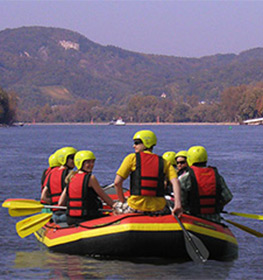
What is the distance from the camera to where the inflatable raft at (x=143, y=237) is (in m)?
12.4

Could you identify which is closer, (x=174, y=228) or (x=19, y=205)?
(x=174, y=228)

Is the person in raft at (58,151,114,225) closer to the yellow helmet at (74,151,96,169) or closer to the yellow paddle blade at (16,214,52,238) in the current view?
the yellow helmet at (74,151,96,169)

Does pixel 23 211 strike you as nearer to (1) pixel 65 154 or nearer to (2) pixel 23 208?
(2) pixel 23 208

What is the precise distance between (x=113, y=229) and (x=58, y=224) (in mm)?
2167

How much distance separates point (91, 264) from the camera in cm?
1312

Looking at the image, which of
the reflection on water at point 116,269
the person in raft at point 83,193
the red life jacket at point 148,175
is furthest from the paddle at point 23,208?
the red life jacket at point 148,175

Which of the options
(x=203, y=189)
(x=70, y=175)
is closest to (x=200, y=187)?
(x=203, y=189)

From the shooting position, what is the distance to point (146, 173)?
12.1 m

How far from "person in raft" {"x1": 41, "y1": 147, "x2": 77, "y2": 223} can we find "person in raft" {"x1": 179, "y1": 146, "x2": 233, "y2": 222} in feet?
8.42

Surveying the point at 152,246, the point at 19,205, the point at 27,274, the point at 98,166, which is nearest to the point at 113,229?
the point at 152,246

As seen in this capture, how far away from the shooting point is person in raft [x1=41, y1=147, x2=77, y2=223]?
573 inches

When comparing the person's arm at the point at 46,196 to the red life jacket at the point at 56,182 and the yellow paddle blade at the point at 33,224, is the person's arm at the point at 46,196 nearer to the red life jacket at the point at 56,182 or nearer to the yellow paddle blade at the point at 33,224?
the red life jacket at the point at 56,182

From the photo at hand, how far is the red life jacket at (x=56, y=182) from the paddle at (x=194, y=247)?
2.85 meters

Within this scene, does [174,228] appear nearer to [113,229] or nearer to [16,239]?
[113,229]
